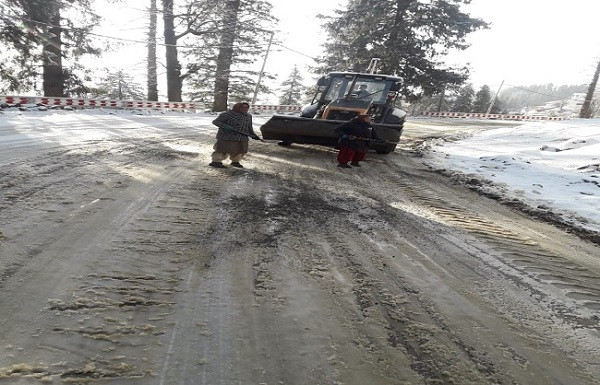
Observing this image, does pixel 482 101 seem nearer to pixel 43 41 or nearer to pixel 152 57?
pixel 152 57

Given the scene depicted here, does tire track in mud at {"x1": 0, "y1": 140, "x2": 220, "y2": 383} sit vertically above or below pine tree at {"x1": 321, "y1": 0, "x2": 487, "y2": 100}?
below

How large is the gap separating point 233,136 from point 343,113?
443 cm

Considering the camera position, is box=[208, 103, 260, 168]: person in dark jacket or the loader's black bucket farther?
the loader's black bucket

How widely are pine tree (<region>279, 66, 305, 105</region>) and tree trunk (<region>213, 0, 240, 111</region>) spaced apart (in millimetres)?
28749

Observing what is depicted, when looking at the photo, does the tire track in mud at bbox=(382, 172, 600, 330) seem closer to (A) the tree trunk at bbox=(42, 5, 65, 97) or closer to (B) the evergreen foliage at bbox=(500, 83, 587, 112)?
(A) the tree trunk at bbox=(42, 5, 65, 97)

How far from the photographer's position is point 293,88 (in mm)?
51812

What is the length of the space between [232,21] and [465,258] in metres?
20.9

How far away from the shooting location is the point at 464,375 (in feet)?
6.64

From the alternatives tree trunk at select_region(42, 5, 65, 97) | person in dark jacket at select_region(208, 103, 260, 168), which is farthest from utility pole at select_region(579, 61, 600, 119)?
tree trunk at select_region(42, 5, 65, 97)

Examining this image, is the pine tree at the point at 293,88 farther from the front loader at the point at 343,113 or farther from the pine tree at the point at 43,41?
the front loader at the point at 343,113

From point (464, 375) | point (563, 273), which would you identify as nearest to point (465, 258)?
point (563, 273)

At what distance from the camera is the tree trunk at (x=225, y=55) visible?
20.8 metres

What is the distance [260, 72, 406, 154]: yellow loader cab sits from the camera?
30.3 ft

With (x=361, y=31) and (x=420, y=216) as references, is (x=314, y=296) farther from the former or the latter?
(x=361, y=31)
